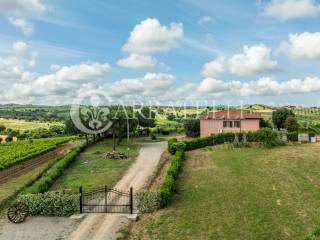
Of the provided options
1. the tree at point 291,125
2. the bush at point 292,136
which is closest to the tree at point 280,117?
the tree at point 291,125

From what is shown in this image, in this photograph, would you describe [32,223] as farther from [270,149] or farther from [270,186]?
[270,149]

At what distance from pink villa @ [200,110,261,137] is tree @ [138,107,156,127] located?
9.96 m

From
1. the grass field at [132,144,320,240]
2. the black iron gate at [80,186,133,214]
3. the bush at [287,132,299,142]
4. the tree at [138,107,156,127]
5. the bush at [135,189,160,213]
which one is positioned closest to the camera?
the grass field at [132,144,320,240]

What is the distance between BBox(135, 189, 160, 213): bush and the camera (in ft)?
70.4

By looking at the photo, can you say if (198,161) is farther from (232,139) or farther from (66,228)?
(66,228)

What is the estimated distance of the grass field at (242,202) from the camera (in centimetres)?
1795

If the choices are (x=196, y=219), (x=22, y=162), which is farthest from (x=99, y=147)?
(x=196, y=219)

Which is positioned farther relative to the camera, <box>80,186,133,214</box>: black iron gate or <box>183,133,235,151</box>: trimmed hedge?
<box>183,133,235,151</box>: trimmed hedge

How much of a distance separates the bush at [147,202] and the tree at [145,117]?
41057mm

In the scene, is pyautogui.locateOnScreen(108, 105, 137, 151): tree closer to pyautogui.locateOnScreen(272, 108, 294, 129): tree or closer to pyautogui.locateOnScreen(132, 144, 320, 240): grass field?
pyautogui.locateOnScreen(132, 144, 320, 240): grass field

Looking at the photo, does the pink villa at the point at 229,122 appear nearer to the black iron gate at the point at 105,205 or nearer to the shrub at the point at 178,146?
the shrub at the point at 178,146

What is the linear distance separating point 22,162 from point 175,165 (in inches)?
786

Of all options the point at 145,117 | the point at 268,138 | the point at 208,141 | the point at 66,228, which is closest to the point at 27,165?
the point at 208,141

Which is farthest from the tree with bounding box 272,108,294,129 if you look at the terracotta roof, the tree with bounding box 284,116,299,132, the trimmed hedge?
the trimmed hedge
